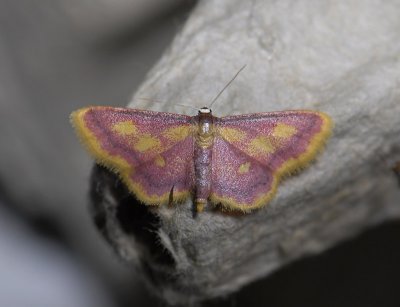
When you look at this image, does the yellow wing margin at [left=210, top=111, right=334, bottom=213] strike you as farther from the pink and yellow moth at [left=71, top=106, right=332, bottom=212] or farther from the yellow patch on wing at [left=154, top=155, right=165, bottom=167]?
the yellow patch on wing at [left=154, top=155, right=165, bottom=167]

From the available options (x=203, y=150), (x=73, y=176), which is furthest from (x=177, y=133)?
(x=73, y=176)

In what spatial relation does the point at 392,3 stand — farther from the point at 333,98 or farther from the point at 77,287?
the point at 77,287

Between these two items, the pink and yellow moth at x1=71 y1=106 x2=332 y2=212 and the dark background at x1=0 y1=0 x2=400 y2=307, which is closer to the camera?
the pink and yellow moth at x1=71 y1=106 x2=332 y2=212

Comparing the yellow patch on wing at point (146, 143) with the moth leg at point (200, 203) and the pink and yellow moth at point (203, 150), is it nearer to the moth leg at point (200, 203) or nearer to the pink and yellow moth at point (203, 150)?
the pink and yellow moth at point (203, 150)

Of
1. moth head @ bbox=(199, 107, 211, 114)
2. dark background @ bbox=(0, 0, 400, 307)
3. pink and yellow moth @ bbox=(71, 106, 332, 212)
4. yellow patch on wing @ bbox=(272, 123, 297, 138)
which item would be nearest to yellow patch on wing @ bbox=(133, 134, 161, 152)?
pink and yellow moth @ bbox=(71, 106, 332, 212)

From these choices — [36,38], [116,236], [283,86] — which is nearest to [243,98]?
[283,86]
